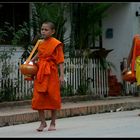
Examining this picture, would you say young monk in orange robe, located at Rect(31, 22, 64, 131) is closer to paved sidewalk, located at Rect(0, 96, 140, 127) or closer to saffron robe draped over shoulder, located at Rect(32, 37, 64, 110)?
saffron robe draped over shoulder, located at Rect(32, 37, 64, 110)

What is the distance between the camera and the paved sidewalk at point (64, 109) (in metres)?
10.1

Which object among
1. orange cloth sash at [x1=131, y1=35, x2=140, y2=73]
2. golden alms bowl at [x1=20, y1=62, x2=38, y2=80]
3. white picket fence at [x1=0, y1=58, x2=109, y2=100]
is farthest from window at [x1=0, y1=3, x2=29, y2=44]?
golden alms bowl at [x1=20, y1=62, x2=38, y2=80]

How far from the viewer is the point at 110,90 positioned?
15.6m

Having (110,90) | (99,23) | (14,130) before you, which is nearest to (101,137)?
(14,130)

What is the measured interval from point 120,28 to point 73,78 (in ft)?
13.9

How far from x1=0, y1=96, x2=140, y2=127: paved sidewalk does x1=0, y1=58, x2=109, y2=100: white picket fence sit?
51cm

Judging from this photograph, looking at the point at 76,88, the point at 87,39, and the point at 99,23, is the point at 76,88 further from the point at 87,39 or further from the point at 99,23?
the point at 99,23

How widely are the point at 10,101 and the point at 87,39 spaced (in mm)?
4305

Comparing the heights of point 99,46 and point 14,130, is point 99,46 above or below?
above

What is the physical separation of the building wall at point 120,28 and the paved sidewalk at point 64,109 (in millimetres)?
3563

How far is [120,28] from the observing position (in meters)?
17.5

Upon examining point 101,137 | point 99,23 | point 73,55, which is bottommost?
point 101,137

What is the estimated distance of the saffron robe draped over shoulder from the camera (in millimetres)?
8375

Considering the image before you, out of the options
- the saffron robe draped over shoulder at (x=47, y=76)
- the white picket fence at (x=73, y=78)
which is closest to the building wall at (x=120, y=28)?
the white picket fence at (x=73, y=78)
